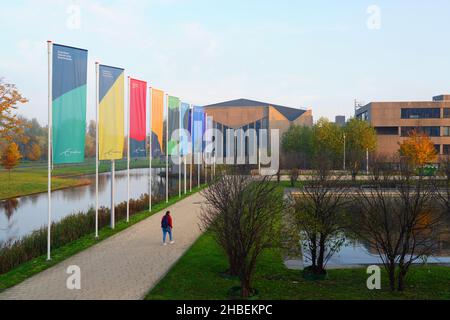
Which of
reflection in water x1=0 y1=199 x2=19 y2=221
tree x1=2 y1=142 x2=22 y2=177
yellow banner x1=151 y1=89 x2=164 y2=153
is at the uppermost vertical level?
yellow banner x1=151 y1=89 x2=164 y2=153

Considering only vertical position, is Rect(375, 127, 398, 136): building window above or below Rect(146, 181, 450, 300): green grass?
above

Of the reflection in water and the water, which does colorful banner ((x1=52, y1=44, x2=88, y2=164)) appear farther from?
the reflection in water

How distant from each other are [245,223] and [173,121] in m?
18.9

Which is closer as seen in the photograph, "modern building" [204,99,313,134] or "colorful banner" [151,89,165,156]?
"colorful banner" [151,89,165,156]

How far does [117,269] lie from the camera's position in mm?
12406

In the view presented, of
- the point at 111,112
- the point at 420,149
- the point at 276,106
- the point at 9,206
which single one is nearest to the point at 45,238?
the point at 111,112

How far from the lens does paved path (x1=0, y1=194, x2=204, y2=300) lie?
10195mm

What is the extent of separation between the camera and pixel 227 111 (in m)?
68.7

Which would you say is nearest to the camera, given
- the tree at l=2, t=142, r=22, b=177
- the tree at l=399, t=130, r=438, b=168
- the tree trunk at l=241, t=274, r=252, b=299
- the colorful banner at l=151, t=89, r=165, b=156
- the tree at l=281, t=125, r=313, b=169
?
the tree trunk at l=241, t=274, r=252, b=299

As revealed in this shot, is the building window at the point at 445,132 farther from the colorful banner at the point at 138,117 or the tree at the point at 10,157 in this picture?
the tree at the point at 10,157

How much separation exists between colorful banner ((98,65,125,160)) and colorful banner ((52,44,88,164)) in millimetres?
2641

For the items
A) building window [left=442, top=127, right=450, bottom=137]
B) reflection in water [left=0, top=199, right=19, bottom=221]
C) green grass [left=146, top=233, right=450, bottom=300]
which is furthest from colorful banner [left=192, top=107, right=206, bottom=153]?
building window [left=442, top=127, right=450, bottom=137]

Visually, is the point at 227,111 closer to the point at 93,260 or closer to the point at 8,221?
the point at 8,221

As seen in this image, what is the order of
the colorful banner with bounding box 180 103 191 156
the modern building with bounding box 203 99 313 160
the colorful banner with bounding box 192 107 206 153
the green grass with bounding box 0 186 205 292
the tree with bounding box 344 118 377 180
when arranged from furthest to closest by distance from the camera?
1. the modern building with bounding box 203 99 313 160
2. the tree with bounding box 344 118 377 180
3. the colorful banner with bounding box 192 107 206 153
4. the colorful banner with bounding box 180 103 191 156
5. the green grass with bounding box 0 186 205 292
